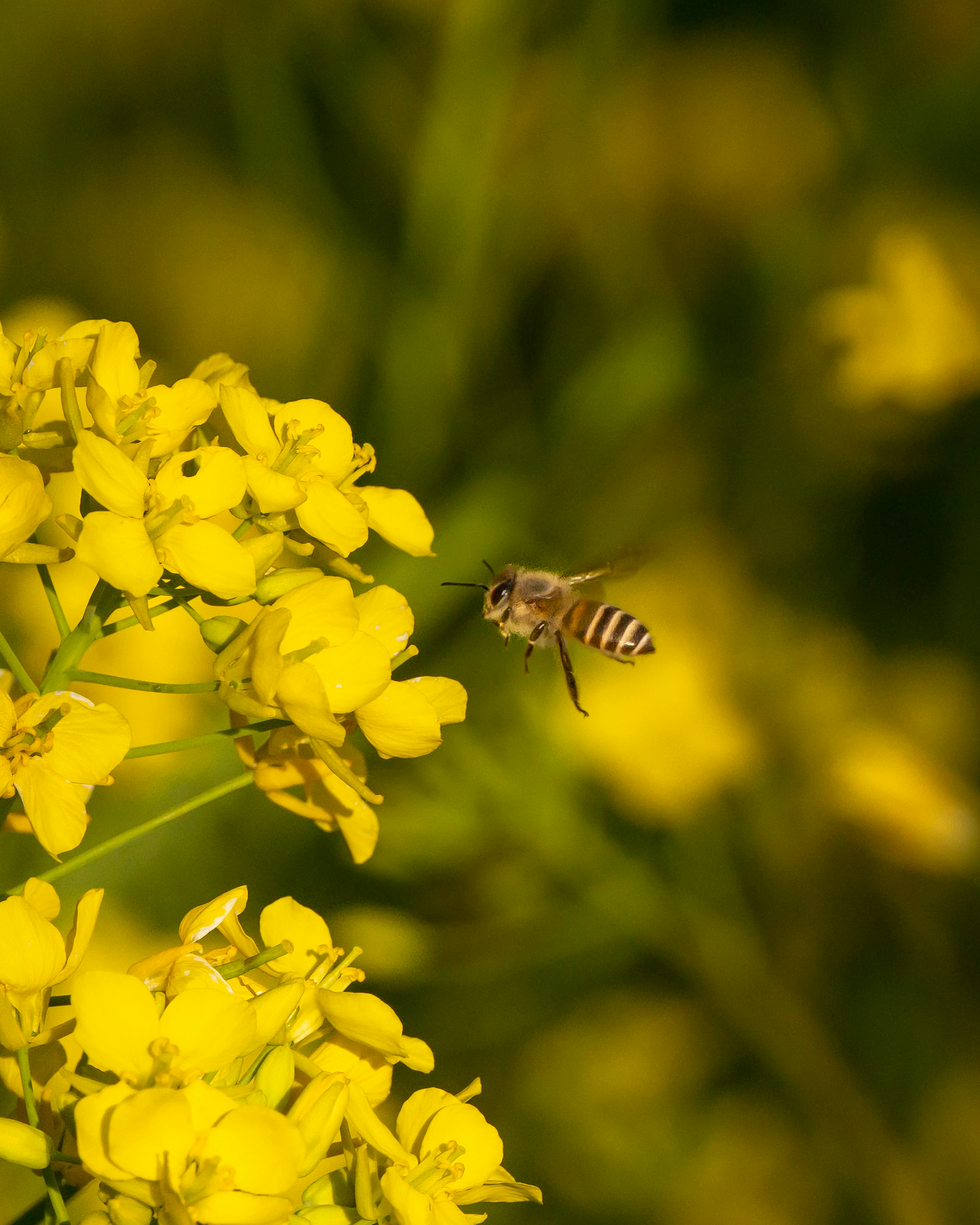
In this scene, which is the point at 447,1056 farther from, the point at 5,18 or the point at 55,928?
the point at 5,18

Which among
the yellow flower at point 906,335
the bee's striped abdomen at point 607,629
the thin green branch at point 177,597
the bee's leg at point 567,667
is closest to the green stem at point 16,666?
the thin green branch at point 177,597

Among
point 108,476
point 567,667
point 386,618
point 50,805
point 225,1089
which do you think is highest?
point 108,476

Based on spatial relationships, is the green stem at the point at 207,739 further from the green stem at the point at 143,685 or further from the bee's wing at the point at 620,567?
the bee's wing at the point at 620,567

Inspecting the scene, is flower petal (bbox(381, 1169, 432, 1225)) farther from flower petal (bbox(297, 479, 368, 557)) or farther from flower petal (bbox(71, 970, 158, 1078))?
flower petal (bbox(297, 479, 368, 557))

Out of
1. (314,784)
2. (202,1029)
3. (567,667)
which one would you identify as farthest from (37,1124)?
(567,667)

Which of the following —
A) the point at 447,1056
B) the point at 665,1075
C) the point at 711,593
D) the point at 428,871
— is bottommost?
the point at 665,1075

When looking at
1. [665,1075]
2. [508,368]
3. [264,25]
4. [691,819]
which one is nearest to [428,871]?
[691,819]

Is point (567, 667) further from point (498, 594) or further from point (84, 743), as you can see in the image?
point (84, 743)
